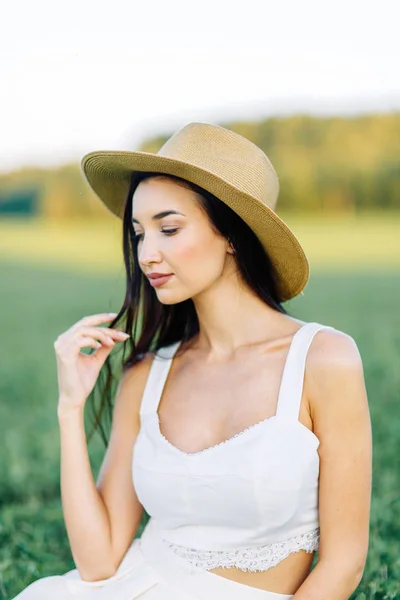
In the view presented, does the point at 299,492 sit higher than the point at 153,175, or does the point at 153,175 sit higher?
the point at 153,175

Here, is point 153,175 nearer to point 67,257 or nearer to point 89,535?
point 89,535

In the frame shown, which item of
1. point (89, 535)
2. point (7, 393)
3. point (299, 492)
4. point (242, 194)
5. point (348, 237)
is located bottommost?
point (348, 237)

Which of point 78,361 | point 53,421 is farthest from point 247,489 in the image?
point 53,421

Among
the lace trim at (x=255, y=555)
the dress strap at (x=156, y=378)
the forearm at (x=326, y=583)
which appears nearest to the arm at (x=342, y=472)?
the forearm at (x=326, y=583)

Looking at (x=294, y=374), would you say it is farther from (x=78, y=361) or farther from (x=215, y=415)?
(x=78, y=361)

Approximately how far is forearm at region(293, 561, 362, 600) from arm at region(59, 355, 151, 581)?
66cm

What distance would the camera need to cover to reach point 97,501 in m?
2.79

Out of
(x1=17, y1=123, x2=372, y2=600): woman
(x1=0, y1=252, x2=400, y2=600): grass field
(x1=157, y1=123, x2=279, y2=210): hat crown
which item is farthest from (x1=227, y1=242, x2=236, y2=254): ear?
(x1=0, y1=252, x2=400, y2=600): grass field

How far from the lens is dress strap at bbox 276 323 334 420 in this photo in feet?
8.16

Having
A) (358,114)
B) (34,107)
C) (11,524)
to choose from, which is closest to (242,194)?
(11,524)

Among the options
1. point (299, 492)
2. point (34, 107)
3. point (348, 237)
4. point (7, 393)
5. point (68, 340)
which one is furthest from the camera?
point (348, 237)

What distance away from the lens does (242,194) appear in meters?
2.59

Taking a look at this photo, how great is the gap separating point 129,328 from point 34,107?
19.9 metres

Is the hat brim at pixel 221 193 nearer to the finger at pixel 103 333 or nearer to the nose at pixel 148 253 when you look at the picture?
the nose at pixel 148 253
